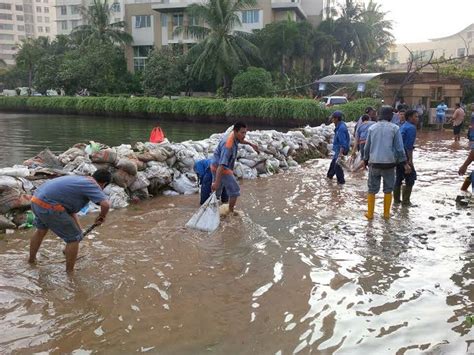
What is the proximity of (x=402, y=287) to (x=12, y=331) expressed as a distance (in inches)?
130

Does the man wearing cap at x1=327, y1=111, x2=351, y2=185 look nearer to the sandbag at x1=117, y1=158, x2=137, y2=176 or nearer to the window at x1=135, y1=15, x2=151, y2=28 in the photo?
the sandbag at x1=117, y1=158, x2=137, y2=176

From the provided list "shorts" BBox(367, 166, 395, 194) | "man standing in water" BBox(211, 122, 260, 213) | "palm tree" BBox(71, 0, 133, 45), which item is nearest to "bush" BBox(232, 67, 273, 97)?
"palm tree" BBox(71, 0, 133, 45)

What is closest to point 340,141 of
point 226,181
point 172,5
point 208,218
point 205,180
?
point 205,180

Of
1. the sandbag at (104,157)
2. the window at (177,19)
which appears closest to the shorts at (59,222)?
the sandbag at (104,157)

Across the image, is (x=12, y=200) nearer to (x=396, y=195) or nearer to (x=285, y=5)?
(x=396, y=195)

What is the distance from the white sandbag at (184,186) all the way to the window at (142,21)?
3972cm

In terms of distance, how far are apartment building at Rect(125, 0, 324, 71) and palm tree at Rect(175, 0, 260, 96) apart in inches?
244

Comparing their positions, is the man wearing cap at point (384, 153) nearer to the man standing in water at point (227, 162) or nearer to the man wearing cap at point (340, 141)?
the man standing in water at point (227, 162)

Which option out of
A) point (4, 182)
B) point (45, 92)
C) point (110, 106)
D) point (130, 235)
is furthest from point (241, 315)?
point (45, 92)

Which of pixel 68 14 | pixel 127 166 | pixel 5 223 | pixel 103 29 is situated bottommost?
pixel 5 223

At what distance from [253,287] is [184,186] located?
4.64m

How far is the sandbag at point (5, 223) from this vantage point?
6051 mm

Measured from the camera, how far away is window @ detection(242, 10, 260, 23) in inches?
1578

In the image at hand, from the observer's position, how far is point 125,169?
7.86m
